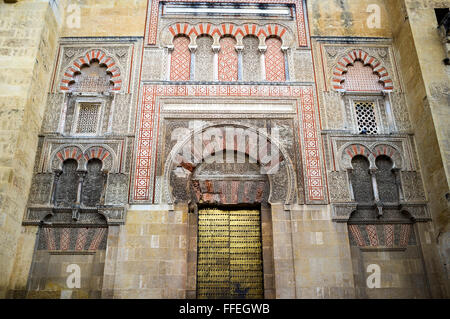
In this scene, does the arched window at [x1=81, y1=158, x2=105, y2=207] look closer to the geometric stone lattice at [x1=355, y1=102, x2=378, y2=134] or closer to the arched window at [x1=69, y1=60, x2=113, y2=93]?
the arched window at [x1=69, y1=60, x2=113, y2=93]

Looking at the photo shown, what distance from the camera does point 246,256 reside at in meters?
6.83

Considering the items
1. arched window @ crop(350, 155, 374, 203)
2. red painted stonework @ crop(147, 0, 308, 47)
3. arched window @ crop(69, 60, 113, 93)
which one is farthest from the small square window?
arched window @ crop(350, 155, 374, 203)

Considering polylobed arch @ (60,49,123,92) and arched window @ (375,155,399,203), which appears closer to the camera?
arched window @ (375,155,399,203)

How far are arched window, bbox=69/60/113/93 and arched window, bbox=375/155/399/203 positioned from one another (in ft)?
17.1

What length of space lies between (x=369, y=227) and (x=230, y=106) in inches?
127

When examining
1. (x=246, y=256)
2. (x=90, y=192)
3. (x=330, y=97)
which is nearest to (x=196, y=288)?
(x=246, y=256)

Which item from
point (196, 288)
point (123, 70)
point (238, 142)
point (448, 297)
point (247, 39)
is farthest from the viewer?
point (247, 39)

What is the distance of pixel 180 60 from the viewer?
316 inches

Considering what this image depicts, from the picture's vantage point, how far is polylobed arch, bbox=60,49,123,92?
303 inches

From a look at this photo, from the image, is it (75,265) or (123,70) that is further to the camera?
(123,70)

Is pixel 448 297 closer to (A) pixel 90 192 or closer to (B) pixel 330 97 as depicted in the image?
(B) pixel 330 97

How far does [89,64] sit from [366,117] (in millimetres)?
5443

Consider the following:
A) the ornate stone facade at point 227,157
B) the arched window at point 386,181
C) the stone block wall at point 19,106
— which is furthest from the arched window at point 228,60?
the stone block wall at point 19,106

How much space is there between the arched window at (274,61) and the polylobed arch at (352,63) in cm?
101
